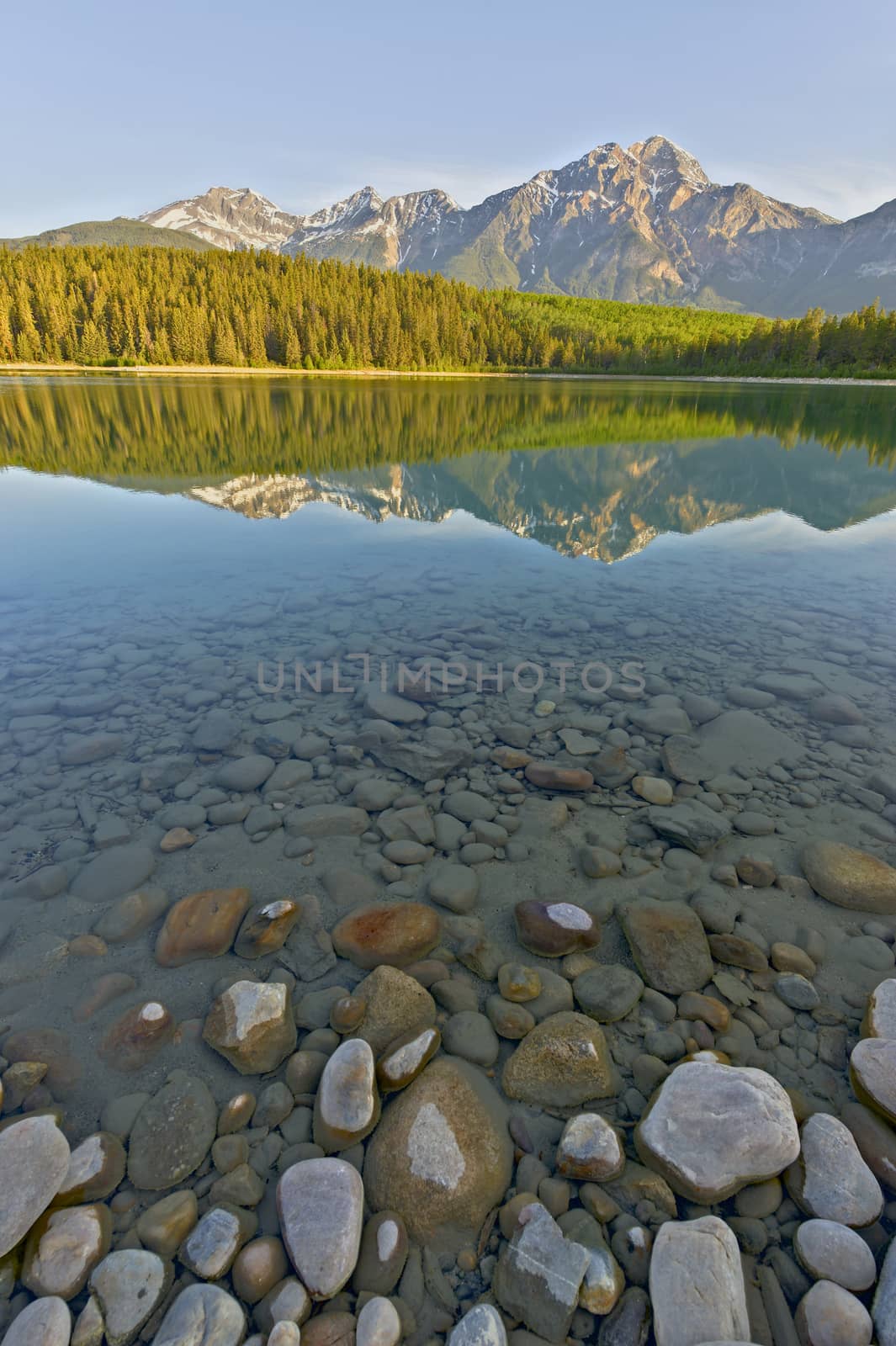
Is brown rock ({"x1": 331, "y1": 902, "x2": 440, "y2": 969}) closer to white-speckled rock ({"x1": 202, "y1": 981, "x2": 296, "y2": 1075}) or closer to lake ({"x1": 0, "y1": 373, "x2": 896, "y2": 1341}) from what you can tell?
lake ({"x1": 0, "y1": 373, "x2": 896, "y2": 1341})


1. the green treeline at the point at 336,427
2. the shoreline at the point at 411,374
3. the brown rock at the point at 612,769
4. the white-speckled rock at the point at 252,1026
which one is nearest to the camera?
the white-speckled rock at the point at 252,1026

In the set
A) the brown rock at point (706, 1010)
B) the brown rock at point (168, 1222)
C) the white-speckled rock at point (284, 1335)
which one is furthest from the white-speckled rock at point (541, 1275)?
the brown rock at point (706, 1010)

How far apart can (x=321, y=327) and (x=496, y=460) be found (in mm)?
128423

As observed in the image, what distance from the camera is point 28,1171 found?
10.8ft

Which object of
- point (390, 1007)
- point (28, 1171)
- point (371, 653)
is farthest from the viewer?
point (371, 653)

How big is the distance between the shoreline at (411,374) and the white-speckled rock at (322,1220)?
131106mm

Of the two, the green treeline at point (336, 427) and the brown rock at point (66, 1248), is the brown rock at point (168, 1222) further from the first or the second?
the green treeline at point (336, 427)

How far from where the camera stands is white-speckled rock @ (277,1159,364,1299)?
303 cm

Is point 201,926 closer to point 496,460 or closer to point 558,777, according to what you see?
point 558,777

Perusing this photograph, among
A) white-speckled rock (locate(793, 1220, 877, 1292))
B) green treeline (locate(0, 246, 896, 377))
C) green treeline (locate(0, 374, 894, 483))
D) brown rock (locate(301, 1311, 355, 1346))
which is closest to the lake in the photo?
brown rock (locate(301, 1311, 355, 1346))

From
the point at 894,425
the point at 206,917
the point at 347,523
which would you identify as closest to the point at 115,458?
the point at 347,523

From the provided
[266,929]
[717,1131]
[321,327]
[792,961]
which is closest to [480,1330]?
[717,1131]

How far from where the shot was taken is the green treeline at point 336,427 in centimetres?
2917

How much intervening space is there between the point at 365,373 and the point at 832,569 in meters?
137
